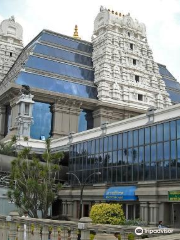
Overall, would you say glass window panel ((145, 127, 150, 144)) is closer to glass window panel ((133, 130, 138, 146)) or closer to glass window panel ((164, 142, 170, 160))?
glass window panel ((133, 130, 138, 146))

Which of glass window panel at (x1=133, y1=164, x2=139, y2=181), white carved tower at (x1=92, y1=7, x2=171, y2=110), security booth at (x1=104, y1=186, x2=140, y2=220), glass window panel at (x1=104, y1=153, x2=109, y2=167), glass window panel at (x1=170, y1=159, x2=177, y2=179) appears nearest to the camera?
glass window panel at (x1=170, y1=159, x2=177, y2=179)

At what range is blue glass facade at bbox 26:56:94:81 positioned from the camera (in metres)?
68.2

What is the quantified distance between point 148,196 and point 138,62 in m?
43.7

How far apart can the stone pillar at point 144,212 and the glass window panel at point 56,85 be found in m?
33.6

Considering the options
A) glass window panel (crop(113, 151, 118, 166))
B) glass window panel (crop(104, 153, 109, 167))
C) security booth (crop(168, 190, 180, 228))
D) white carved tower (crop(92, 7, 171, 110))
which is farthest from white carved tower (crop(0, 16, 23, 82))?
security booth (crop(168, 190, 180, 228))

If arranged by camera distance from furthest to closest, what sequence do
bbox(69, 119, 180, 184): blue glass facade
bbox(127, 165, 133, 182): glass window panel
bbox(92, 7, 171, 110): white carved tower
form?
bbox(92, 7, 171, 110): white carved tower, bbox(127, 165, 133, 182): glass window panel, bbox(69, 119, 180, 184): blue glass facade

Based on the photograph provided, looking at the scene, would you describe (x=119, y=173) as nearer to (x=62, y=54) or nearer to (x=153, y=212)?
(x=153, y=212)

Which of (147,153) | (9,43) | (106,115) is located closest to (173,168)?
(147,153)

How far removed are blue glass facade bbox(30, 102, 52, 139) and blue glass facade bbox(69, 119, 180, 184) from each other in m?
16.2

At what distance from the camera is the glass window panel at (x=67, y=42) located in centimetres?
7425

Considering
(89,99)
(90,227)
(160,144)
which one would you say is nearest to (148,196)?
(160,144)

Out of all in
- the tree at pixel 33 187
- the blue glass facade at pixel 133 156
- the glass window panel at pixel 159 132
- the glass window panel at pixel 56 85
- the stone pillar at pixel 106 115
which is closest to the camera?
the tree at pixel 33 187

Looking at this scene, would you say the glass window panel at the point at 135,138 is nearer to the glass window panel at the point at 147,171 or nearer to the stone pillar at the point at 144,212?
the glass window panel at the point at 147,171

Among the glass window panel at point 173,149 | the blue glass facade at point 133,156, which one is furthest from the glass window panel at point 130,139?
the glass window panel at point 173,149
